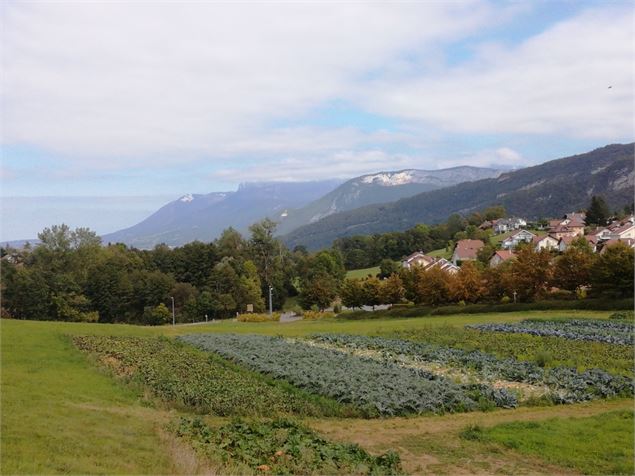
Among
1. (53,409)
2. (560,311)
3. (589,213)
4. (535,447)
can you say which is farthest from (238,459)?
(589,213)

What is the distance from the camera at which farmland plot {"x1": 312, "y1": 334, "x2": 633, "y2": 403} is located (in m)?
19.0

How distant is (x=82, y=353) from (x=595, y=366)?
2443cm

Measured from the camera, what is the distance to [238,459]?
11.7 metres

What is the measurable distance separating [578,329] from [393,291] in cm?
3295

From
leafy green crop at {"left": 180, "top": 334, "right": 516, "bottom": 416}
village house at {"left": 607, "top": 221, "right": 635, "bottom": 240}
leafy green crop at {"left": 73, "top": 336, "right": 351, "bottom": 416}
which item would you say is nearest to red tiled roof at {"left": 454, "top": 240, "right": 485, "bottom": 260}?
village house at {"left": 607, "top": 221, "right": 635, "bottom": 240}

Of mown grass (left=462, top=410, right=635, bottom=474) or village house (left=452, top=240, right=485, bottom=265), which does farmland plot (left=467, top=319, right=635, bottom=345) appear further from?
village house (left=452, top=240, right=485, bottom=265)

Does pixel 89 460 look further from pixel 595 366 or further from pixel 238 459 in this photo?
pixel 595 366

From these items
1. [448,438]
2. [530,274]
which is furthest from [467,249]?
[448,438]

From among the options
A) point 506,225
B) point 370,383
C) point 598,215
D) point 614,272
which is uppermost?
point 506,225

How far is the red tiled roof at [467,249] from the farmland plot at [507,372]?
9427 centimetres

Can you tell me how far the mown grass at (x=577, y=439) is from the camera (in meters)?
11.9

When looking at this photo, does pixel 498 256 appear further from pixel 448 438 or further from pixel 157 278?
pixel 448 438

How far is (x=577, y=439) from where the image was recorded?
1350cm

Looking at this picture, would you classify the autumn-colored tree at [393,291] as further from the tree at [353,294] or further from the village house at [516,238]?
the village house at [516,238]
